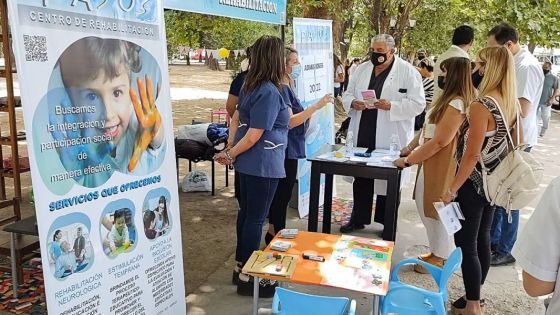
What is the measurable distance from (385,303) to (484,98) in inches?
50.4

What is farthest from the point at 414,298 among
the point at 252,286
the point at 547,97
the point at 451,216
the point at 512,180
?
the point at 547,97

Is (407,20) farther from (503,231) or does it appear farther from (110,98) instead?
(110,98)

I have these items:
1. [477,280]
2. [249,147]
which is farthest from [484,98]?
[249,147]

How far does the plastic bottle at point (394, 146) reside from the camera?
415 centimetres

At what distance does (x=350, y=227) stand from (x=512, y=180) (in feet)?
6.89

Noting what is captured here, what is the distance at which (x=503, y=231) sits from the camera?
404 cm

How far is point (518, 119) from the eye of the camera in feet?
9.62

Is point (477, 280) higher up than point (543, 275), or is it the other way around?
point (543, 275)

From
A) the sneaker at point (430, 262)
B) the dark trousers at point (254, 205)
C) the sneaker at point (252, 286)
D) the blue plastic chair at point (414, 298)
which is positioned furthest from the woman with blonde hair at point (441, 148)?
the sneaker at point (252, 286)

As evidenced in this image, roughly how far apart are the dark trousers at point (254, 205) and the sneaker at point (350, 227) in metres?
1.58

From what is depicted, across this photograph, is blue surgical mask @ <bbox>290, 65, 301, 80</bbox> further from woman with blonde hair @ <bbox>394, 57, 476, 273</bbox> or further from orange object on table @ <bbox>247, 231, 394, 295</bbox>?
orange object on table @ <bbox>247, 231, 394, 295</bbox>

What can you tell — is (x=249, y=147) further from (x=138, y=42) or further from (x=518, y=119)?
(x=518, y=119)

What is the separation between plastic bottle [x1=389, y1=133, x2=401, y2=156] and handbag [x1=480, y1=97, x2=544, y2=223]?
1248 mm

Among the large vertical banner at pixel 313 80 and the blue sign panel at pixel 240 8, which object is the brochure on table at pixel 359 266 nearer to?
the blue sign panel at pixel 240 8
